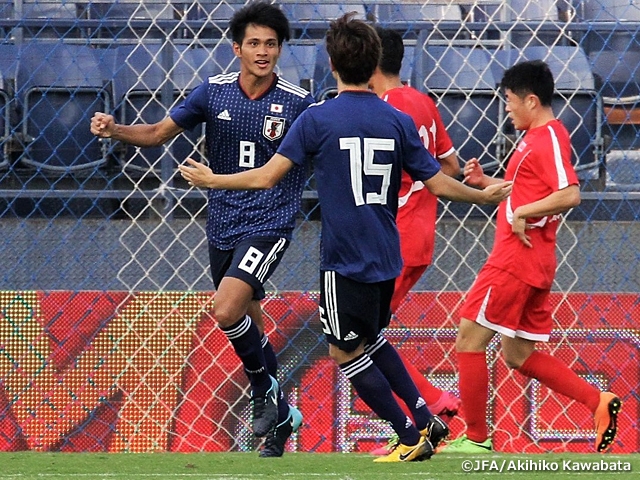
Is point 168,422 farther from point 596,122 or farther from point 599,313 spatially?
point 596,122

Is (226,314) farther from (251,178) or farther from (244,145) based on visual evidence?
(251,178)

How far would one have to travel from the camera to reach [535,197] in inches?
230

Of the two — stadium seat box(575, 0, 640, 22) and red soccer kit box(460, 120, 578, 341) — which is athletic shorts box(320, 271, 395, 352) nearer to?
red soccer kit box(460, 120, 578, 341)

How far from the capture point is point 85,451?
21.5 ft

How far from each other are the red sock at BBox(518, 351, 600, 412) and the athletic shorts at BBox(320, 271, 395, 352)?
1335 mm

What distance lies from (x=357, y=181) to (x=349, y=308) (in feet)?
1.61

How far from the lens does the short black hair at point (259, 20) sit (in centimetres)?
562

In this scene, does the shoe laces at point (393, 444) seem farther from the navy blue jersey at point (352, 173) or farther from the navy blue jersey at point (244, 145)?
the navy blue jersey at point (244, 145)

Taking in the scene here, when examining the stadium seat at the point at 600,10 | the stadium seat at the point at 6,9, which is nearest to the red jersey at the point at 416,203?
the stadium seat at the point at 600,10

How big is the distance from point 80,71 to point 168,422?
2055mm

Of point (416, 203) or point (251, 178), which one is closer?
point (251, 178)

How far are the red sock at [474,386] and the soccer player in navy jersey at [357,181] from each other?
3.60ft

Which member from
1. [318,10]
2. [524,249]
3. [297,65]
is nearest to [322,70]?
[297,65]

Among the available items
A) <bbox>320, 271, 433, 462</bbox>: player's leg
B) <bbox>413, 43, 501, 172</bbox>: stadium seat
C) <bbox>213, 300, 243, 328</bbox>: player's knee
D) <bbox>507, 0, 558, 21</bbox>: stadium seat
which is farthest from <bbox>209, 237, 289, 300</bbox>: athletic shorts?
<bbox>507, 0, 558, 21</bbox>: stadium seat
